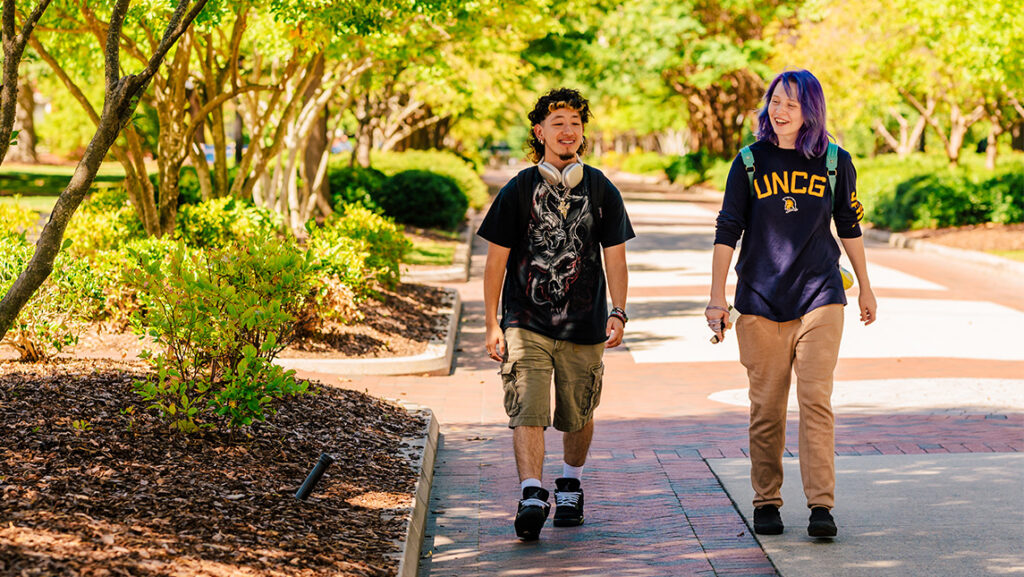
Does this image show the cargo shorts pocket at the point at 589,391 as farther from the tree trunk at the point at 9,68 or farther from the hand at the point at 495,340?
the tree trunk at the point at 9,68

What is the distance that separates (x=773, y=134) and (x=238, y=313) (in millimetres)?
2647

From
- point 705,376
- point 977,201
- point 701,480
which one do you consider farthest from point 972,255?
point 701,480

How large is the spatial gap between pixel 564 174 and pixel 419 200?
18.9 meters

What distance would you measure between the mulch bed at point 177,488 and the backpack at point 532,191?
54.6 inches

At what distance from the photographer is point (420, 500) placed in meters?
5.95

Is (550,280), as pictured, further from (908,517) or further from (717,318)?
(908,517)

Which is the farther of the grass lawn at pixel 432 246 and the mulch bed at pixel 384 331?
the grass lawn at pixel 432 246

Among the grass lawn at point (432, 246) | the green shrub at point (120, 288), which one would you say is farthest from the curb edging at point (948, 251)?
the green shrub at point (120, 288)

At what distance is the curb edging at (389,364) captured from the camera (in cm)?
984

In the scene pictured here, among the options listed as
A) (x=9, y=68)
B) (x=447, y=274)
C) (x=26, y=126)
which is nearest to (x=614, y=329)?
(x=9, y=68)

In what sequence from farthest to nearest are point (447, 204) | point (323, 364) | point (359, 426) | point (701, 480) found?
point (447, 204)
point (323, 364)
point (359, 426)
point (701, 480)

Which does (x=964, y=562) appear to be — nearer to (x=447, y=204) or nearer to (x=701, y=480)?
(x=701, y=480)

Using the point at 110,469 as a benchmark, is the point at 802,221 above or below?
above

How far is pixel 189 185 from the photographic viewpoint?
72.4 feet
